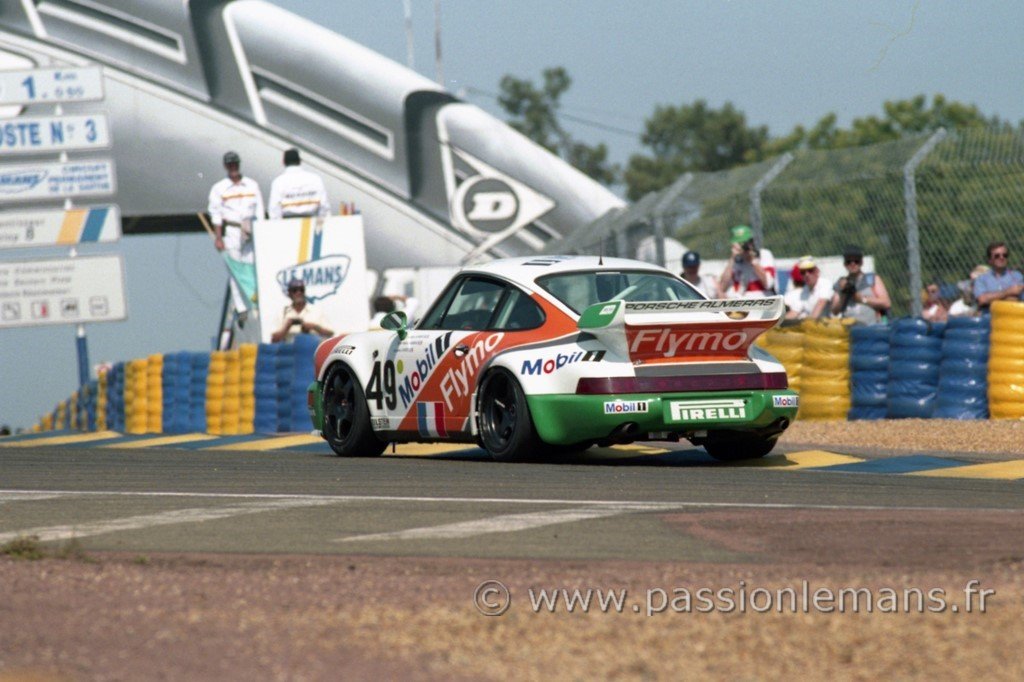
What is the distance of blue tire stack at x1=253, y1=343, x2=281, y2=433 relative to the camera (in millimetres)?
18109

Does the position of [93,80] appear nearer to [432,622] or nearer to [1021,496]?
[1021,496]

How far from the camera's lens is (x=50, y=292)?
3014 centimetres

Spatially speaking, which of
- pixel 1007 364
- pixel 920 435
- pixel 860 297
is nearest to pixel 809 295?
pixel 860 297

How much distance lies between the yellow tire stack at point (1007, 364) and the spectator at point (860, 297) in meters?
2.02

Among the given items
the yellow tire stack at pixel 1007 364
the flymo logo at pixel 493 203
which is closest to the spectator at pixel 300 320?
the yellow tire stack at pixel 1007 364

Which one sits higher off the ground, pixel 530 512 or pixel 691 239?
pixel 691 239

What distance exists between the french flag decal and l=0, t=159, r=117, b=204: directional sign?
19.1 meters

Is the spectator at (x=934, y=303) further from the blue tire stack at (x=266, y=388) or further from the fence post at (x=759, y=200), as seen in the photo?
the blue tire stack at (x=266, y=388)

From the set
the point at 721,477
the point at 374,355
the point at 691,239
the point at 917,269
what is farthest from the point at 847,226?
the point at 721,477

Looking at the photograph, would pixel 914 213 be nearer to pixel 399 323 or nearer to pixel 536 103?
pixel 399 323

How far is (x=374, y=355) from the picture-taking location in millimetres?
12367

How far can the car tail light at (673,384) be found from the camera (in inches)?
408

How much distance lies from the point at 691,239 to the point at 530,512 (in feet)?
41.0

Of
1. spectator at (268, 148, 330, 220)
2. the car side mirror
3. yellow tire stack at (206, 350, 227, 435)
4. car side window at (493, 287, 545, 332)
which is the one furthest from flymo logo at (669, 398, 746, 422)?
spectator at (268, 148, 330, 220)
